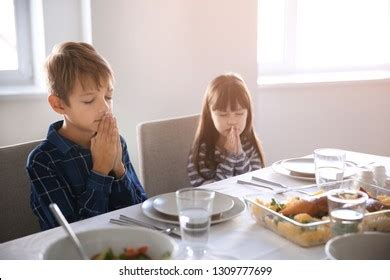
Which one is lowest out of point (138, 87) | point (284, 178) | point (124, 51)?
point (284, 178)

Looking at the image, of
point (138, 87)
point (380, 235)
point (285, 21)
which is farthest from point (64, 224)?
point (285, 21)

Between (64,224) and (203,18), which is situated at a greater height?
(203,18)

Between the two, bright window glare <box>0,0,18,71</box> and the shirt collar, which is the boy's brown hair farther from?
bright window glare <box>0,0,18,71</box>

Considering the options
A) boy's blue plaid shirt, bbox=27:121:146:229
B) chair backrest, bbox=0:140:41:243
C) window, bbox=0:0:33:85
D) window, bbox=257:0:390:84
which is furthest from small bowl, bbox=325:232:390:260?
window, bbox=257:0:390:84

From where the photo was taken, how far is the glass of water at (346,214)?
0.81 m

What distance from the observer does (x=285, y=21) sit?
259 cm

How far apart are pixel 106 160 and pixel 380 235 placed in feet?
2.05

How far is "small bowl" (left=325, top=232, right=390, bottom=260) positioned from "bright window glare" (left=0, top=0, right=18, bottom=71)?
5.20 ft

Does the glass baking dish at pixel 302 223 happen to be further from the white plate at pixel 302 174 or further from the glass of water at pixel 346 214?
the white plate at pixel 302 174

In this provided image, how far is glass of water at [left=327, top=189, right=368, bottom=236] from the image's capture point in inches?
31.8

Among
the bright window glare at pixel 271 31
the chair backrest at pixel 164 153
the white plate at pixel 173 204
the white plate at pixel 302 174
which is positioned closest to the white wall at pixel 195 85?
the bright window glare at pixel 271 31

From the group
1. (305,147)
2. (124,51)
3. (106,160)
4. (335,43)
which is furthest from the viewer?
(335,43)

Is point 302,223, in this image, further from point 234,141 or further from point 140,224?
point 234,141
